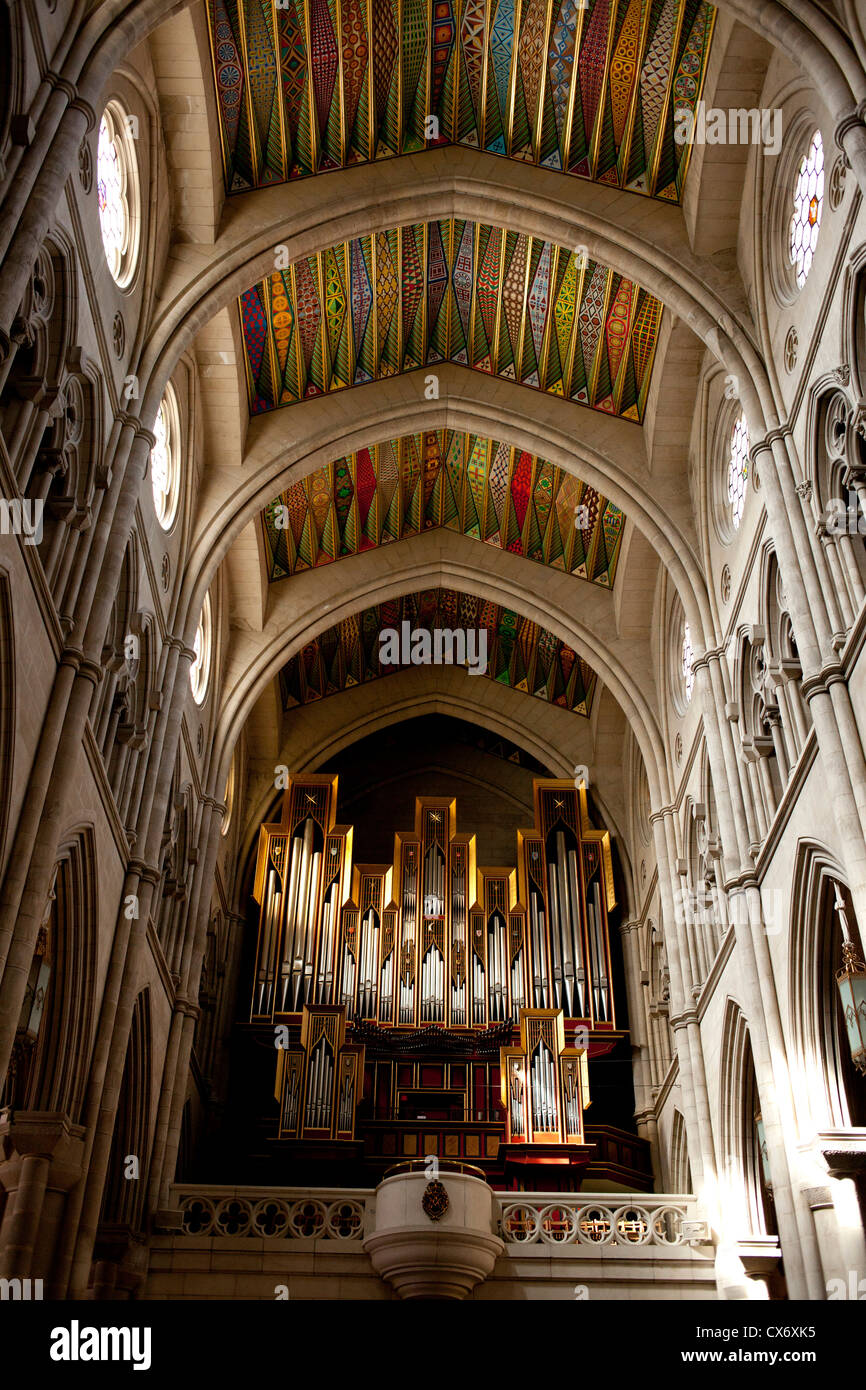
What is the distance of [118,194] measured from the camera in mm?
14406

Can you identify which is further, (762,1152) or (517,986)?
(517,986)

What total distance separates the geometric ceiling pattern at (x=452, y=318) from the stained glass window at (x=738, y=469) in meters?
2.46

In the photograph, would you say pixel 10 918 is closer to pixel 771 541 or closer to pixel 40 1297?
pixel 40 1297

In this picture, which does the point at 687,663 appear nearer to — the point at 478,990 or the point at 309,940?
the point at 478,990

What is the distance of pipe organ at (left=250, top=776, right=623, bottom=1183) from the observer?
1928 cm

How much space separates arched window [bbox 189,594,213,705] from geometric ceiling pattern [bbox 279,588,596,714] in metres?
4.85

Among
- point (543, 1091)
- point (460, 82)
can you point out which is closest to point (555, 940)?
point (543, 1091)

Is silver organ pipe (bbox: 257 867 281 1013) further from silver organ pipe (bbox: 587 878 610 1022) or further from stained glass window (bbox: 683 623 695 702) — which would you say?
stained glass window (bbox: 683 623 695 702)

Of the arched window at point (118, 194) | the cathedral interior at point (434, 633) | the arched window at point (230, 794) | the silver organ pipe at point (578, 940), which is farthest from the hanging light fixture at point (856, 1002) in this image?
the arched window at point (230, 794)

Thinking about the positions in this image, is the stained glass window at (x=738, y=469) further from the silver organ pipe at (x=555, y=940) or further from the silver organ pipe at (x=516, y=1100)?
the silver organ pipe at (x=555, y=940)

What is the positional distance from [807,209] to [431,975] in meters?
13.8

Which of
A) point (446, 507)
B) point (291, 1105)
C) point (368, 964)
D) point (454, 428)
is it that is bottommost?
point (291, 1105)

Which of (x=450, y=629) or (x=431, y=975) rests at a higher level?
(x=450, y=629)
